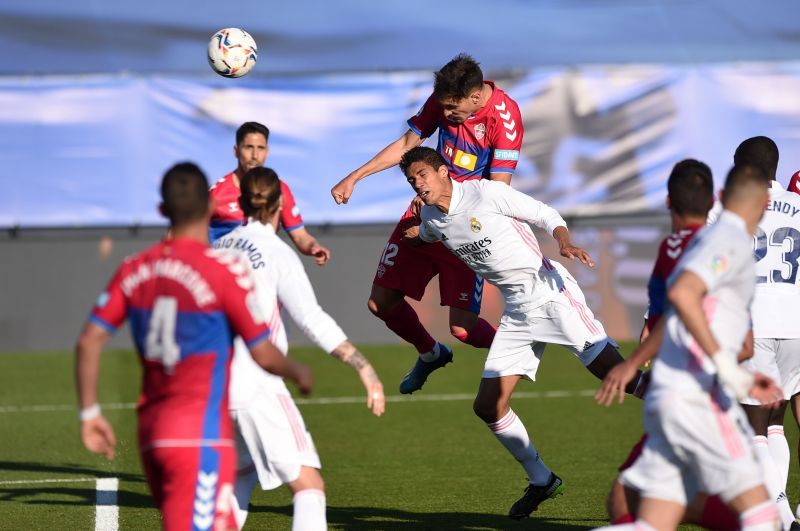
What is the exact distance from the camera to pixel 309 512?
564 cm

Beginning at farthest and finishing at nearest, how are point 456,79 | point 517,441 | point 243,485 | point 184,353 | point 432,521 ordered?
point 456,79 → point 517,441 → point 432,521 → point 243,485 → point 184,353

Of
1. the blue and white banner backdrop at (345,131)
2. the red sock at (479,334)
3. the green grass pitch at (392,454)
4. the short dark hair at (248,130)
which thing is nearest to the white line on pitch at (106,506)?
the green grass pitch at (392,454)

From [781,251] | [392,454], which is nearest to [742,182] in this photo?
[781,251]

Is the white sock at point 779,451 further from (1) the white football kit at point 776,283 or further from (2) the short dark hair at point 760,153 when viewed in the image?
(2) the short dark hair at point 760,153

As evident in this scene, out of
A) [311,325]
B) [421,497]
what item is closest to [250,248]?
[311,325]

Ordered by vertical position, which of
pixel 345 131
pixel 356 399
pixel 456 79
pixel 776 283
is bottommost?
pixel 356 399

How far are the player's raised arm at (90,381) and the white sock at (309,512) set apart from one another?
1104 millimetres

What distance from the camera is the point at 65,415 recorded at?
12727 millimetres

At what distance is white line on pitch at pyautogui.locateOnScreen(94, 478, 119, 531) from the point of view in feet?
25.3

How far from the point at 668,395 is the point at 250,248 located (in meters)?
2.03

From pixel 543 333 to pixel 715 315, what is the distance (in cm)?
300

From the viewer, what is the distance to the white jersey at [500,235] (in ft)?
25.1

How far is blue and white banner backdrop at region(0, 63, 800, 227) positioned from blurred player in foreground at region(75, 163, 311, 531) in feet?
42.8

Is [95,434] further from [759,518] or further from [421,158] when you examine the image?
[421,158]
